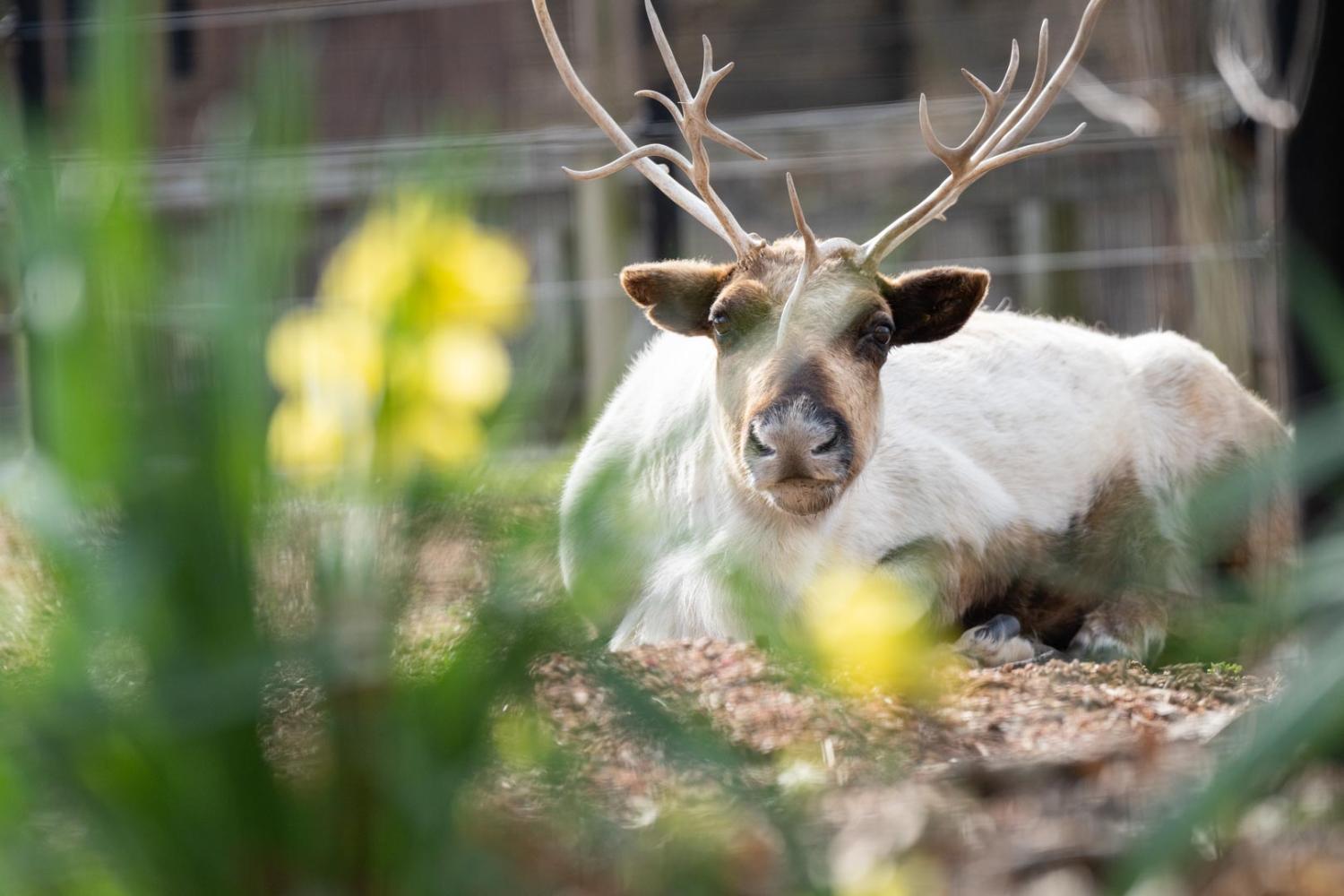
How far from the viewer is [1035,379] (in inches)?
205

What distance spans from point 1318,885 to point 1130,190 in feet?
28.4

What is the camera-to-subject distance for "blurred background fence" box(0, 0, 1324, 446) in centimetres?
696

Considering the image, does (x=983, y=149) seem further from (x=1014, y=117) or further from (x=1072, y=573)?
(x=1072, y=573)

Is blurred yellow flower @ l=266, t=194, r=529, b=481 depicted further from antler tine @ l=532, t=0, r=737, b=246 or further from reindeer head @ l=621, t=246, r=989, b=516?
antler tine @ l=532, t=0, r=737, b=246

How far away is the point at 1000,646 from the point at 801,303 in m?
1.24

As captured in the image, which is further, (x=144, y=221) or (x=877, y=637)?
(x=877, y=637)

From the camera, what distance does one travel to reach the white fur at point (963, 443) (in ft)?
13.3

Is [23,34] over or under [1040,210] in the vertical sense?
over

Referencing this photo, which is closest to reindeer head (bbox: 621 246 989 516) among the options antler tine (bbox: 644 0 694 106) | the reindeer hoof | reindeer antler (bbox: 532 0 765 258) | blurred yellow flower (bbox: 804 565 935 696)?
reindeer antler (bbox: 532 0 765 258)

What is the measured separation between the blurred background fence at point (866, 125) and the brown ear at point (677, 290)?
960 millimetres

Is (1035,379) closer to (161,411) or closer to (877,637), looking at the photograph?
(877,637)

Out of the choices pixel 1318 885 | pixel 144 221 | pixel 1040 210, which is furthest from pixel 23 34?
pixel 1040 210

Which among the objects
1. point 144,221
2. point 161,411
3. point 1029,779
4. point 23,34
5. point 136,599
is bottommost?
point 1029,779

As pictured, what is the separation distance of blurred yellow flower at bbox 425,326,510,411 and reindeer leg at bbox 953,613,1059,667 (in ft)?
10.6
